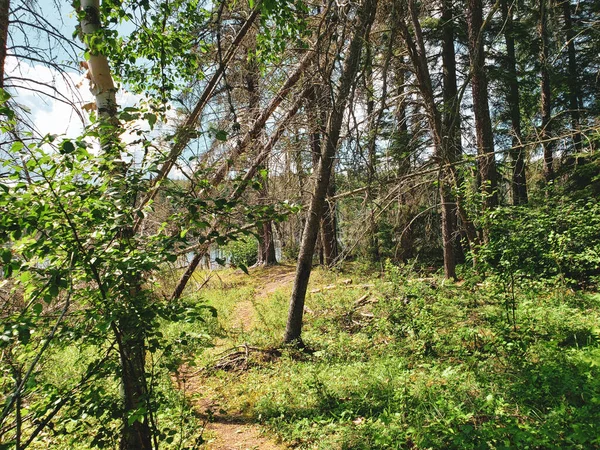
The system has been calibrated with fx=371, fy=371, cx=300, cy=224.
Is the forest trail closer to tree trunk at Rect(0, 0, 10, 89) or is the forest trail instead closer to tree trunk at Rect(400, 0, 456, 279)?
tree trunk at Rect(0, 0, 10, 89)

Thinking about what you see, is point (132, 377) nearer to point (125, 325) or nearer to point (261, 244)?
point (125, 325)

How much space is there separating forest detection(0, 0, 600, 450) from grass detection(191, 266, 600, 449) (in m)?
0.03

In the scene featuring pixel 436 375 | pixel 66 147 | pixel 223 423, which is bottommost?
pixel 223 423

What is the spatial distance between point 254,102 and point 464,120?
8614 millimetres

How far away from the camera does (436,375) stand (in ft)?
15.3

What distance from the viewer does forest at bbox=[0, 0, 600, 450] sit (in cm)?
216

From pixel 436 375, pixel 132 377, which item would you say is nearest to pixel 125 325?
pixel 132 377

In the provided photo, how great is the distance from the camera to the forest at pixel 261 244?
85.2 inches

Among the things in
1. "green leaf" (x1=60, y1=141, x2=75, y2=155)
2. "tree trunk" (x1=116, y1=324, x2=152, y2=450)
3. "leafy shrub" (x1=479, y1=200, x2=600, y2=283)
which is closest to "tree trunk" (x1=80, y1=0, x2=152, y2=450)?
"tree trunk" (x1=116, y1=324, x2=152, y2=450)

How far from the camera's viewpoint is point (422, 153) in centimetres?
1041

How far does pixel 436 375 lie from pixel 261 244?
309 cm

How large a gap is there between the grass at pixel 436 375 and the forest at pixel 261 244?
1.2 inches

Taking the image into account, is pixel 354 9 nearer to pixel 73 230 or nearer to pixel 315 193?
pixel 315 193

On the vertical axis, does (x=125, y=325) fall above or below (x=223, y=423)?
above
